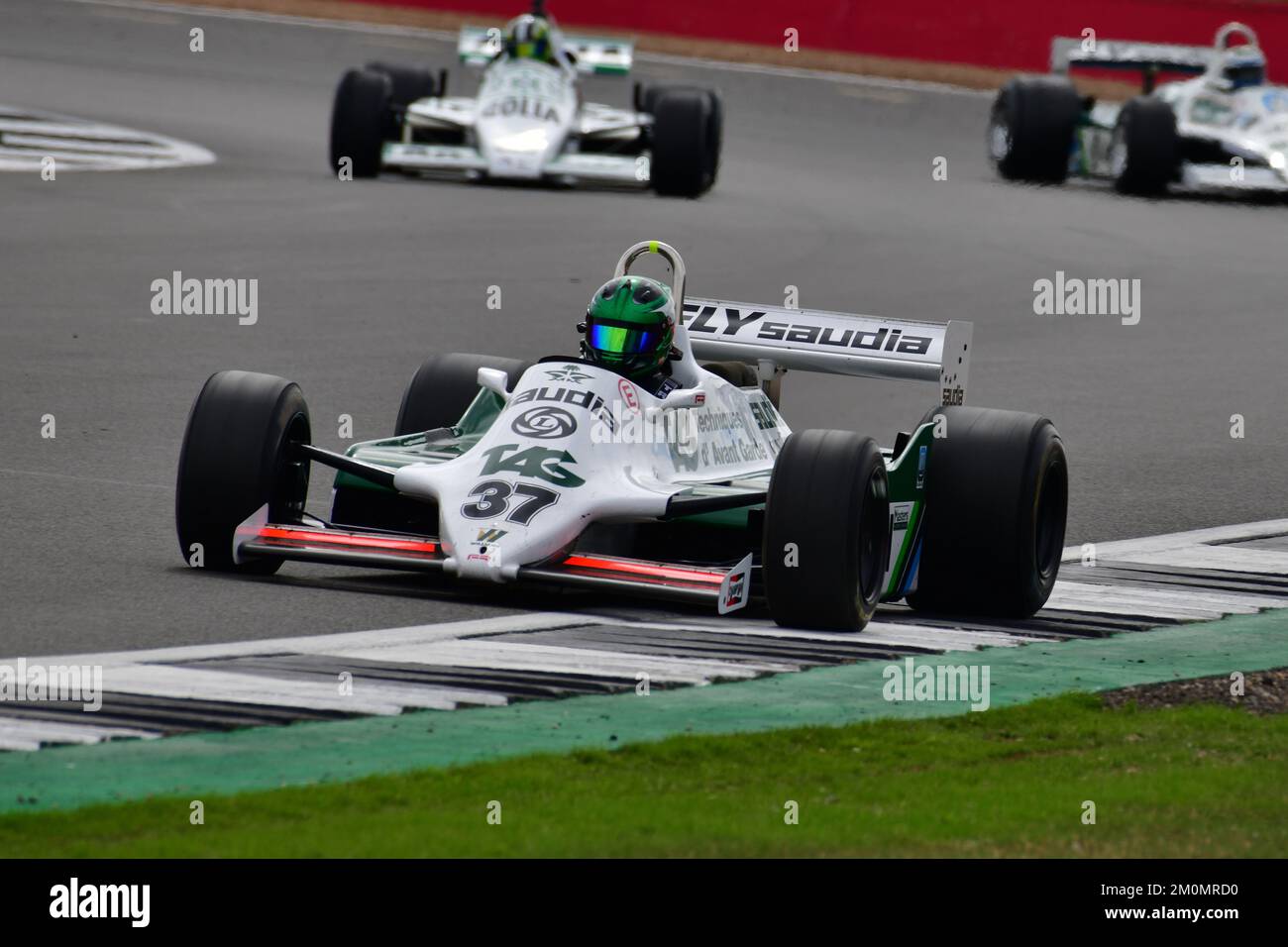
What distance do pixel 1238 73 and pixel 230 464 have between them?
18729 mm

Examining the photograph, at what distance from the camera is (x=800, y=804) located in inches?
267

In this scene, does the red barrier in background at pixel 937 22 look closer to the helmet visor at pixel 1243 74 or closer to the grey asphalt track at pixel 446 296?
the grey asphalt track at pixel 446 296

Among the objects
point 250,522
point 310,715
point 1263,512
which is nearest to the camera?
point 310,715

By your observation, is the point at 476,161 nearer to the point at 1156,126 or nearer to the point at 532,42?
the point at 532,42

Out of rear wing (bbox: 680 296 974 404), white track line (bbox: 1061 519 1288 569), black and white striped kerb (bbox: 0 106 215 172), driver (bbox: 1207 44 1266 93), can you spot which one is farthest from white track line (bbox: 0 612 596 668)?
driver (bbox: 1207 44 1266 93)

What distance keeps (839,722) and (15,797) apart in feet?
8.60

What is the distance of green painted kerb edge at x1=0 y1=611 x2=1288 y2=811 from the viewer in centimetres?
679

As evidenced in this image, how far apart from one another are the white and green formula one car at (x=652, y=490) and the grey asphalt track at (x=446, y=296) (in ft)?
1.03

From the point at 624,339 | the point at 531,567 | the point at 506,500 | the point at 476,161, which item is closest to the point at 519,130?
the point at 476,161

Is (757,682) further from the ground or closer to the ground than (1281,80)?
closer to the ground

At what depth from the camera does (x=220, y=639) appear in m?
8.66

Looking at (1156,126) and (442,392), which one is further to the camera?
(1156,126)
